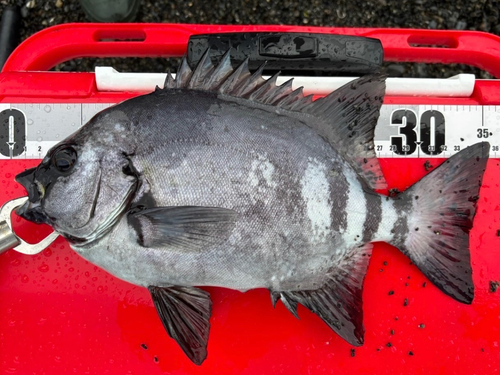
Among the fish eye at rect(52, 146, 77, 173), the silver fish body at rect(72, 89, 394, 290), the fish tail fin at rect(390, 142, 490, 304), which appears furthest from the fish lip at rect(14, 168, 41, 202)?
the fish tail fin at rect(390, 142, 490, 304)

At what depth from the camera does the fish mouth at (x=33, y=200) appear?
1.39 metres

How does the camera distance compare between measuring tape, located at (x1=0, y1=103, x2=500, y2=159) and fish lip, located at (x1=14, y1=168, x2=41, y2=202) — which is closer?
fish lip, located at (x1=14, y1=168, x2=41, y2=202)

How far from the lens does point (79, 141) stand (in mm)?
1391

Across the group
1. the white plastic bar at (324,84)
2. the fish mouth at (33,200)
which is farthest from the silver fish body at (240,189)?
Answer: the white plastic bar at (324,84)

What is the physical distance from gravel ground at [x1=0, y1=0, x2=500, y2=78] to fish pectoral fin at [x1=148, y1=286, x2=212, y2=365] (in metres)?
1.32

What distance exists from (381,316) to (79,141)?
135 cm

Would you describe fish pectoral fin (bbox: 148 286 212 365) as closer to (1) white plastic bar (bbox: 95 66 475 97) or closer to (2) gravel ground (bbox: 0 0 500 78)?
(1) white plastic bar (bbox: 95 66 475 97)

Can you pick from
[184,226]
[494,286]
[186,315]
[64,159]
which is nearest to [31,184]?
[64,159]

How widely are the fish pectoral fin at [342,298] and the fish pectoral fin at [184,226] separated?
0.33 metres

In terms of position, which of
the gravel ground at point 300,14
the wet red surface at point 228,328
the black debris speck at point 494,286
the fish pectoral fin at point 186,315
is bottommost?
the wet red surface at point 228,328

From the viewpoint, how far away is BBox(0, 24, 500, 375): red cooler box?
1.72m

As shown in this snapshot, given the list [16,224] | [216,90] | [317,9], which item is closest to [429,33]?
[317,9]

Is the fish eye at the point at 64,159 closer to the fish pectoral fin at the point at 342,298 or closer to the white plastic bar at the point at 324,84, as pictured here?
the white plastic bar at the point at 324,84

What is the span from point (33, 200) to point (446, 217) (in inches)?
57.4
